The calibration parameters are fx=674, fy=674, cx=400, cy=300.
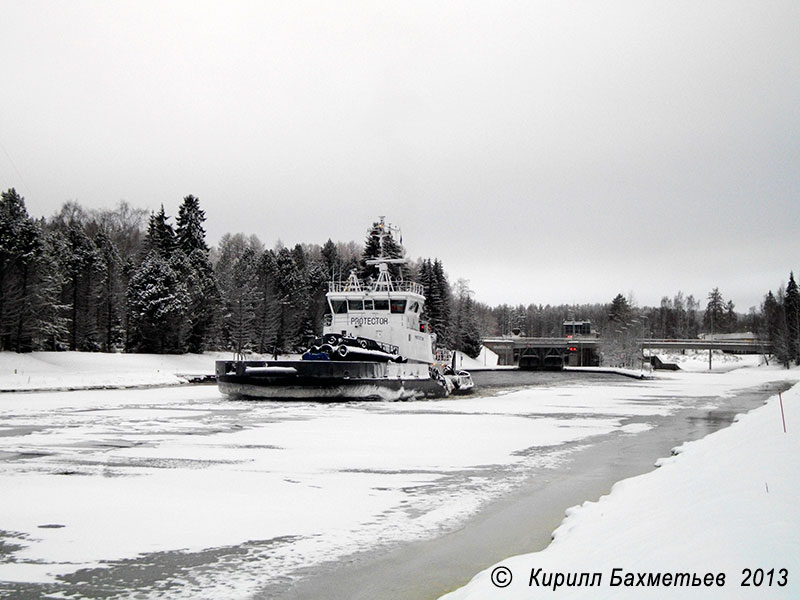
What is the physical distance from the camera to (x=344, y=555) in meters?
6.14

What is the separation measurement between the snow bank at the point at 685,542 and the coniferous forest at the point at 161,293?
3133cm

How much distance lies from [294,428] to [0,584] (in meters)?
11.3

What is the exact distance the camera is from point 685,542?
4730 millimetres

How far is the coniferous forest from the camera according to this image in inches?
1688

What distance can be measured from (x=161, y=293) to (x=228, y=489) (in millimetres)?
46601

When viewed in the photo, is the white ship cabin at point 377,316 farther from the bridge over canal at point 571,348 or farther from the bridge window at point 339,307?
the bridge over canal at point 571,348

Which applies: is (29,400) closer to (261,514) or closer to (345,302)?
(345,302)

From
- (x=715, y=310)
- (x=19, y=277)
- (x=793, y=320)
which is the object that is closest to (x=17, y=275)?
(x=19, y=277)

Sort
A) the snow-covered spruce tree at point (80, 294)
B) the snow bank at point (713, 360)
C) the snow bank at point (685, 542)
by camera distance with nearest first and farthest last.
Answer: the snow bank at point (685, 542) < the snow-covered spruce tree at point (80, 294) < the snow bank at point (713, 360)

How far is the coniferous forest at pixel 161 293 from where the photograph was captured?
4288cm

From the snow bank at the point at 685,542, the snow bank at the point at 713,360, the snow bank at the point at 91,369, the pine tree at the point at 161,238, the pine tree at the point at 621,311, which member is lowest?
the snow bank at the point at 713,360

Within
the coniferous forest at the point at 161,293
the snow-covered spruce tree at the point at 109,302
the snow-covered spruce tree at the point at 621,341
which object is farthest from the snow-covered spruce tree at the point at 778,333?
the snow-covered spruce tree at the point at 109,302

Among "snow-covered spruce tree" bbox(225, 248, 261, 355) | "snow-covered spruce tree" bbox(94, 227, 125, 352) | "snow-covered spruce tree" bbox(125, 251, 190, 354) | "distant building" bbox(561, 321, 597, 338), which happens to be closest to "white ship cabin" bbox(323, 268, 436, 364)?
"snow-covered spruce tree" bbox(125, 251, 190, 354)

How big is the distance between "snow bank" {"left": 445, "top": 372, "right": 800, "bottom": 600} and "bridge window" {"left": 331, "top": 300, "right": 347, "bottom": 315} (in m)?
24.7
